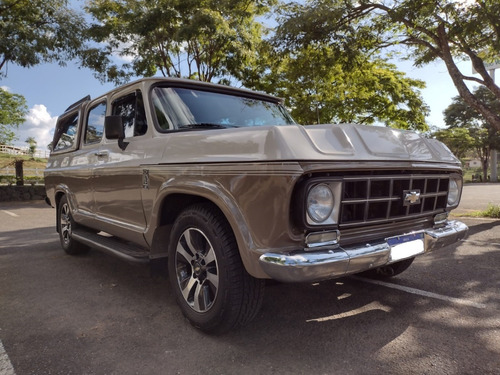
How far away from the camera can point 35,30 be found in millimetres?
12844

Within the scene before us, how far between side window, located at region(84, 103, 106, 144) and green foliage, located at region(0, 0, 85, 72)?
10.4m

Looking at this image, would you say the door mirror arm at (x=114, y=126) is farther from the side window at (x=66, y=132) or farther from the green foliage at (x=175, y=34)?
the green foliage at (x=175, y=34)

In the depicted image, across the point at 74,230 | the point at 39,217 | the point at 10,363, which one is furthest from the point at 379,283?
the point at 39,217

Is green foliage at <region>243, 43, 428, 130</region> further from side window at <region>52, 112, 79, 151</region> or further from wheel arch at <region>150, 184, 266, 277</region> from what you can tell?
wheel arch at <region>150, 184, 266, 277</region>

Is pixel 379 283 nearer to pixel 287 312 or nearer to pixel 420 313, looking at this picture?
pixel 420 313

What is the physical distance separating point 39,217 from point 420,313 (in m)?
10.0

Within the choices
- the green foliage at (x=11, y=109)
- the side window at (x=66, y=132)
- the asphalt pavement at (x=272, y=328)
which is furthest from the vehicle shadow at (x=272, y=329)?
the green foliage at (x=11, y=109)

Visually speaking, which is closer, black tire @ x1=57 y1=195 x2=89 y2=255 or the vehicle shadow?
the vehicle shadow

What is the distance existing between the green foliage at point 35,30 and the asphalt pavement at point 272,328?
11257mm

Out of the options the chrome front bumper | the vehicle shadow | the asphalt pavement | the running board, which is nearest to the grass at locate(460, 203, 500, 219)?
the asphalt pavement

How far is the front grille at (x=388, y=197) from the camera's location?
2.27m

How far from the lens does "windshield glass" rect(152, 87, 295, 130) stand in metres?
3.03

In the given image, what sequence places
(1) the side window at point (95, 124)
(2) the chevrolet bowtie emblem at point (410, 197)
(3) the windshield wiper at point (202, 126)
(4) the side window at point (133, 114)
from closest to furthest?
(2) the chevrolet bowtie emblem at point (410, 197) < (3) the windshield wiper at point (202, 126) < (4) the side window at point (133, 114) < (1) the side window at point (95, 124)

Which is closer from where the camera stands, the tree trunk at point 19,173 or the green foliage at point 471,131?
the tree trunk at point 19,173
